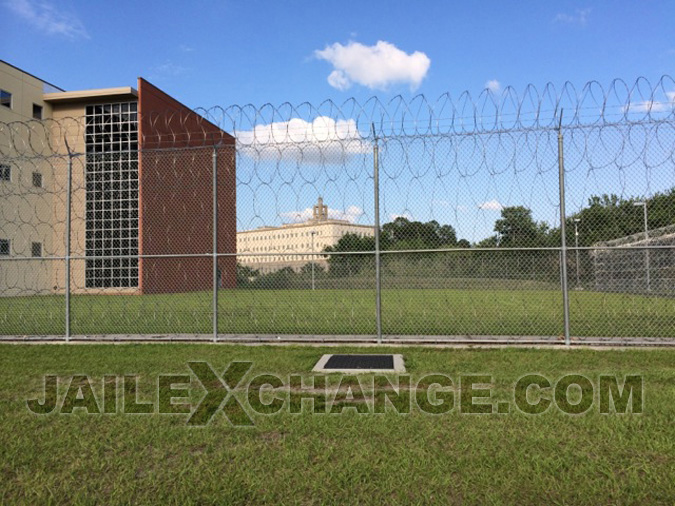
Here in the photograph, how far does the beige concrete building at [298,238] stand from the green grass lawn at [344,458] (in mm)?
3546

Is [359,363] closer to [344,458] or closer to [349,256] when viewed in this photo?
[349,256]

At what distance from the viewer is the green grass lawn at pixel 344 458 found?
2.80 metres

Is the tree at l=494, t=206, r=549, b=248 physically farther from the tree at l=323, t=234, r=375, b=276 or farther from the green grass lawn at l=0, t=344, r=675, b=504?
the green grass lawn at l=0, t=344, r=675, b=504

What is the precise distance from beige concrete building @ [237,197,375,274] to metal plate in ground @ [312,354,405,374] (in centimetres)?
194

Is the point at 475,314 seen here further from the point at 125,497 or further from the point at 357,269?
the point at 125,497

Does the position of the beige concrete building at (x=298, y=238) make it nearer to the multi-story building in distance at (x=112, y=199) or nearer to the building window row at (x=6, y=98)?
the multi-story building in distance at (x=112, y=199)

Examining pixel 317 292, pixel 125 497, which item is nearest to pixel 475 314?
pixel 317 292

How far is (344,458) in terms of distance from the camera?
3.27 meters

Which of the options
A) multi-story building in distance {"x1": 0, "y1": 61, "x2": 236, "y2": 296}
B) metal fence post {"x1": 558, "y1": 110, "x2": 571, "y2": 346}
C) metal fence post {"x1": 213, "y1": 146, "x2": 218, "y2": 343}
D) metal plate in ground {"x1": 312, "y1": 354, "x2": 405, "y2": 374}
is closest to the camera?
metal plate in ground {"x1": 312, "y1": 354, "x2": 405, "y2": 374}

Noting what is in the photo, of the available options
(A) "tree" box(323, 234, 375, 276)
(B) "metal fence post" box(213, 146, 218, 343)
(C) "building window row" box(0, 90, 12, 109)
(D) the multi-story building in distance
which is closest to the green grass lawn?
(B) "metal fence post" box(213, 146, 218, 343)

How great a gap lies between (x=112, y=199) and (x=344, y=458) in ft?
64.3

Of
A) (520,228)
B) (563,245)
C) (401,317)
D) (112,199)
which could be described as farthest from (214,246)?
(112,199)

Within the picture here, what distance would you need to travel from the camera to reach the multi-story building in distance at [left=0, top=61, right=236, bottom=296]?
12.2m

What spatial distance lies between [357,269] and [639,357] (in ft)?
13.4
